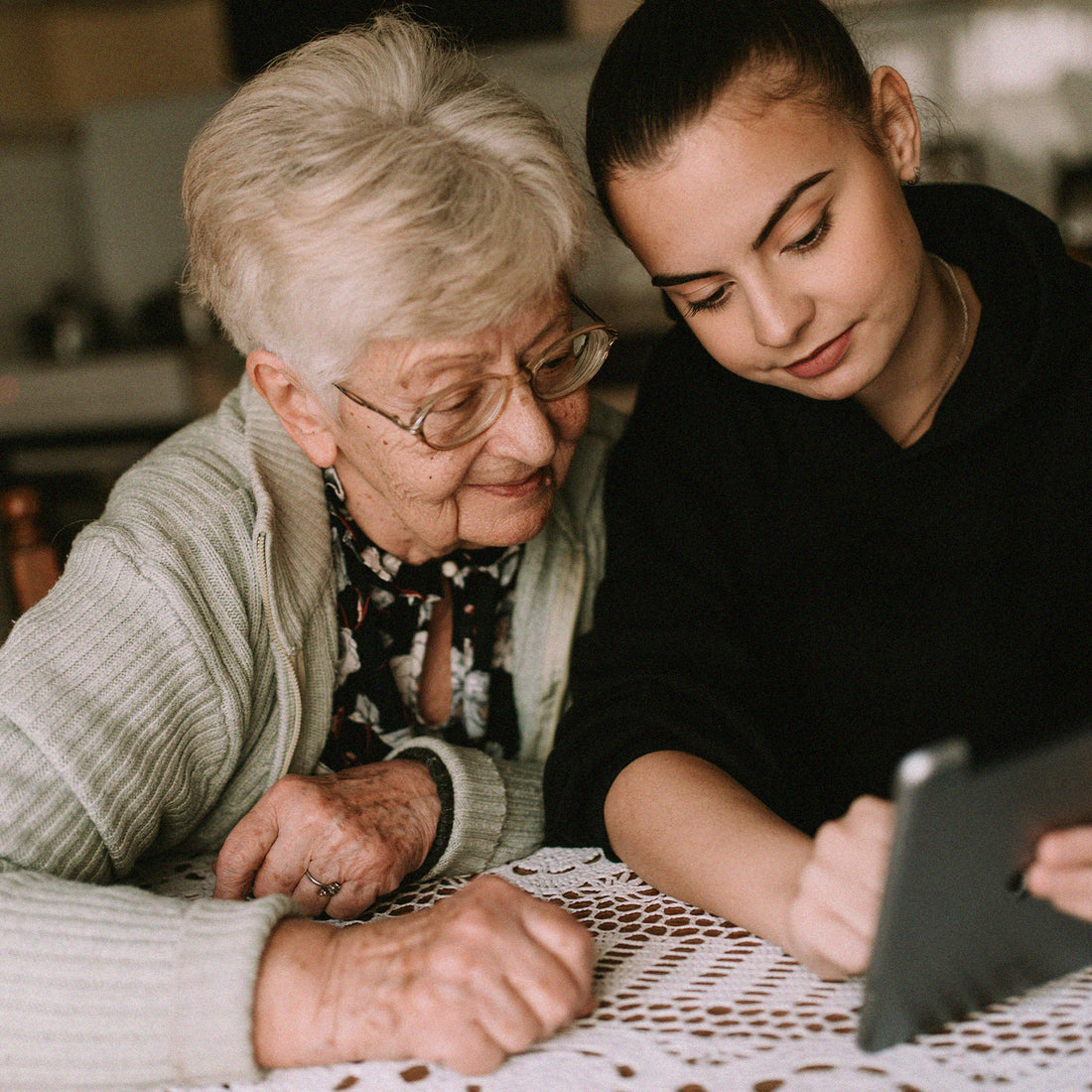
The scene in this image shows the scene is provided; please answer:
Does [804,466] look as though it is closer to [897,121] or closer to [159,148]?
[897,121]

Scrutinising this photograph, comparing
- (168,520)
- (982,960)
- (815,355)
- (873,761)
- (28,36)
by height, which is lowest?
(873,761)

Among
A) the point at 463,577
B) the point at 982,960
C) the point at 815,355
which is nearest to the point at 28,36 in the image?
the point at 463,577

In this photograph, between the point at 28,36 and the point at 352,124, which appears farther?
the point at 28,36

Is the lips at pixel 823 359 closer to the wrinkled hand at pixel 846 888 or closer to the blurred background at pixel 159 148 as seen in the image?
the wrinkled hand at pixel 846 888

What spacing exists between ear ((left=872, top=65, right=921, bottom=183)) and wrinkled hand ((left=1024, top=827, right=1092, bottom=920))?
0.71 meters

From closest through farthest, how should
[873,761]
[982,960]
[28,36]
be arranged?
[982,960] < [873,761] < [28,36]

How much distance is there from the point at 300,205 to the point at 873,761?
2.72ft

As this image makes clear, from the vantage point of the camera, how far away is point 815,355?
1.07 m

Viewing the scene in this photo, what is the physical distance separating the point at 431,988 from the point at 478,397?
0.55m

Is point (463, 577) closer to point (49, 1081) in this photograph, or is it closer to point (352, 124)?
point (352, 124)

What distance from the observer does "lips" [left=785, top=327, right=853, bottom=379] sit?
3.49 feet

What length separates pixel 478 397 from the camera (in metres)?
1.10

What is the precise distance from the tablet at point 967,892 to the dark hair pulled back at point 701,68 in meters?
0.64

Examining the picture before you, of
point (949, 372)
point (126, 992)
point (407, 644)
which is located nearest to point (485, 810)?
point (407, 644)
